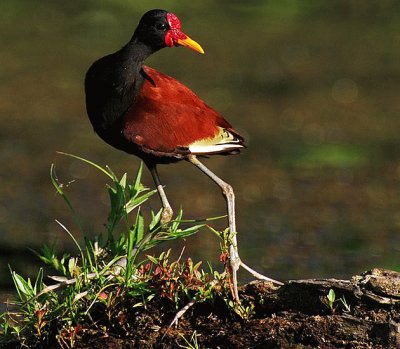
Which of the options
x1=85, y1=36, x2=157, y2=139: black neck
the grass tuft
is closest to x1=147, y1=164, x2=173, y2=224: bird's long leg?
x1=85, y1=36, x2=157, y2=139: black neck

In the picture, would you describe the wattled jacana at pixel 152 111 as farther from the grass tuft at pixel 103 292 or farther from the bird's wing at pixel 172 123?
the grass tuft at pixel 103 292

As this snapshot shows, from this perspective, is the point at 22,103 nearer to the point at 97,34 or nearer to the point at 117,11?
the point at 97,34

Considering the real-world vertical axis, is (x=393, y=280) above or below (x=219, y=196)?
above

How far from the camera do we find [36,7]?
13.9 meters

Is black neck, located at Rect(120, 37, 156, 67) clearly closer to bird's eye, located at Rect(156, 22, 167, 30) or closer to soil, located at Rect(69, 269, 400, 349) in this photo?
bird's eye, located at Rect(156, 22, 167, 30)

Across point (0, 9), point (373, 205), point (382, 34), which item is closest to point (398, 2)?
point (382, 34)

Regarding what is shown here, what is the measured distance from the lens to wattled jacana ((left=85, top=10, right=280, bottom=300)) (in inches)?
187

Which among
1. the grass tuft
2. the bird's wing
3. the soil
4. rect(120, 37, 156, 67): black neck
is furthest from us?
rect(120, 37, 156, 67): black neck

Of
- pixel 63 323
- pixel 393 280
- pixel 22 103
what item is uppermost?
pixel 393 280

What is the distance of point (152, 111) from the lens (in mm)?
4805

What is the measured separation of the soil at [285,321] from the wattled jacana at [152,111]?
0.31 meters

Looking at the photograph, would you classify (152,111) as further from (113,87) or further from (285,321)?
(285,321)

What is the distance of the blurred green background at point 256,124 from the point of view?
24.0 feet

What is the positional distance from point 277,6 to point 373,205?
630 centimetres
